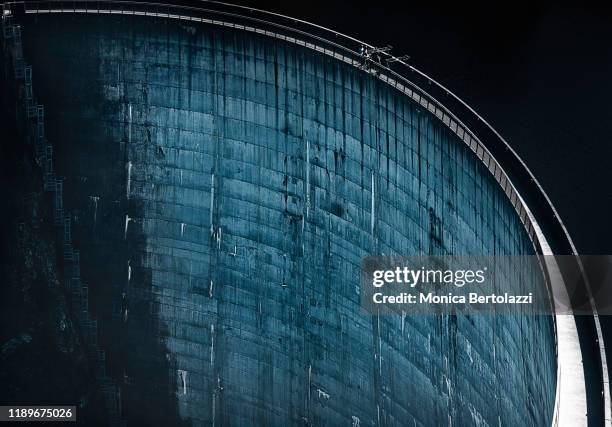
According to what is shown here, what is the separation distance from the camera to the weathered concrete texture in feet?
45.2

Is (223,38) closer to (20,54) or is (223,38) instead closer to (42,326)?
(20,54)

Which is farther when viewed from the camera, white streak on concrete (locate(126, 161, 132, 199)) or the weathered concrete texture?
white streak on concrete (locate(126, 161, 132, 199))

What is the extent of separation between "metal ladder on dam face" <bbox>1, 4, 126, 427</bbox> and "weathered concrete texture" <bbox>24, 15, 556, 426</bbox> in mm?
127

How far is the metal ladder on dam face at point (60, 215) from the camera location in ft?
48.6

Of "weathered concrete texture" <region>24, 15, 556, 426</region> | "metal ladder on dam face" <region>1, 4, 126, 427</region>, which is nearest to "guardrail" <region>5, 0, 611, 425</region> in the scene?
"weathered concrete texture" <region>24, 15, 556, 426</region>

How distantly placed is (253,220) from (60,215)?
256 centimetres

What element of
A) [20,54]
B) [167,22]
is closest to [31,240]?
[20,54]

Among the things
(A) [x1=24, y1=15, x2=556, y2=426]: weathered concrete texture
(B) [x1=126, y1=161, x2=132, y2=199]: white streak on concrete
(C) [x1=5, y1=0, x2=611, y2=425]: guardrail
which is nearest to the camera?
(C) [x1=5, y1=0, x2=611, y2=425]: guardrail

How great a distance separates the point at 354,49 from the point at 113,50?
120 inches

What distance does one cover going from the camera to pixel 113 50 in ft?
48.2

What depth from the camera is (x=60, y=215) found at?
1524 centimetres

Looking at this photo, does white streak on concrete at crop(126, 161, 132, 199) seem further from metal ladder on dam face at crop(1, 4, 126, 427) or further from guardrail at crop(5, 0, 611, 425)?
guardrail at crop(5, 0, 611, 425)

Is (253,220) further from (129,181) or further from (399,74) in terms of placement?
(399,74)

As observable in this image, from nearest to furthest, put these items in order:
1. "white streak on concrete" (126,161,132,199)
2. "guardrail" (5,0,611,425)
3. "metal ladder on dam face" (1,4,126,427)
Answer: "guardrail" (5,0,611,425) < "metal ladder on dam face" (1,4,126,427) < "white streak on concrete" (126,161,132,199)
